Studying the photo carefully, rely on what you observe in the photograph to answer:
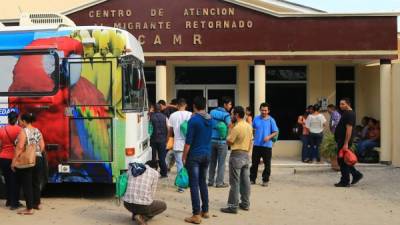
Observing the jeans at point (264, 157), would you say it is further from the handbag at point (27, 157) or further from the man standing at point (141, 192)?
the handbag at point (27, 157)

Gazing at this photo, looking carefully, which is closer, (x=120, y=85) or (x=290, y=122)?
(x=120, y=85)

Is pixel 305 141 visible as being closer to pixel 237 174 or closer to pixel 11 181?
pixel 237 174

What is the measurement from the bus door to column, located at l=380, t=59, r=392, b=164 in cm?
801

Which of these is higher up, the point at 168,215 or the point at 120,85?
the point at 120,85

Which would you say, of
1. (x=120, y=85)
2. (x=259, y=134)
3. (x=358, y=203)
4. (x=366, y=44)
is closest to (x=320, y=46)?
(x=366, y=44)

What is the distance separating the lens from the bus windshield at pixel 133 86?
9.13 metres

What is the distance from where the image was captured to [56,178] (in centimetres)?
921

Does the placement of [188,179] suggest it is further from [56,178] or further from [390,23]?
[390,23]

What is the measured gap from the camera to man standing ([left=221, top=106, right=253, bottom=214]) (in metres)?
8.37

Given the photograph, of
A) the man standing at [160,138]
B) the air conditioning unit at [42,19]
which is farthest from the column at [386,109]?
the air conditioning unit at [42,19]

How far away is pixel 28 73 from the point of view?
30.3 feet

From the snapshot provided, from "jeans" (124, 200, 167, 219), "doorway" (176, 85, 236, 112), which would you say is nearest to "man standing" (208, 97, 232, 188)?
"jeans" (124, 200, 167, 219)

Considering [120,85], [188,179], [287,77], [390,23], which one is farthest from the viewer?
[287,77]

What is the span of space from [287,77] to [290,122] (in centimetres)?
134
